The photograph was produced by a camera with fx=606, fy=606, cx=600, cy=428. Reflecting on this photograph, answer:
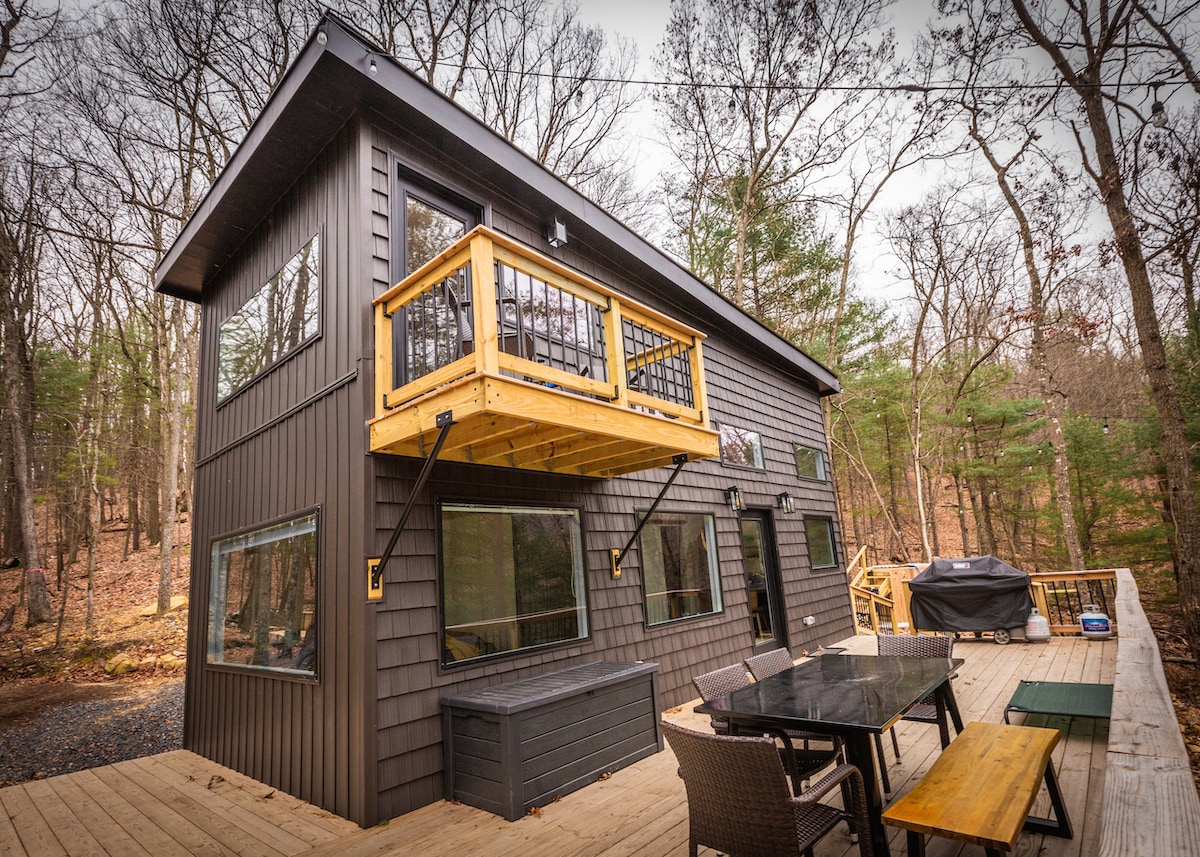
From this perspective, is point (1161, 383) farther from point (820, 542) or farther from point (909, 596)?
point (820, 542)

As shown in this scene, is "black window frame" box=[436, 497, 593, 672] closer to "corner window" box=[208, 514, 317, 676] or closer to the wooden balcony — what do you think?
the wooden balcony

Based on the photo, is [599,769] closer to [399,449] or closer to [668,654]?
[668,654]

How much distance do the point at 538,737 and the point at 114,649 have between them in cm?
962

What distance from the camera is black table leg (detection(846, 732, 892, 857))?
2.54 metres

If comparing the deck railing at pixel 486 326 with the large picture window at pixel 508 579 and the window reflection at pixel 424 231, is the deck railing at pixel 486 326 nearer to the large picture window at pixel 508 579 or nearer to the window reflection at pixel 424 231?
the window reflection at pixel 424 231

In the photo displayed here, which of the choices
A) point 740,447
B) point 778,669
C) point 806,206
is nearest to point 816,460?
point 740,447

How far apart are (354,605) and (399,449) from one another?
3.23 ft

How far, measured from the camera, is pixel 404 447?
383 cm

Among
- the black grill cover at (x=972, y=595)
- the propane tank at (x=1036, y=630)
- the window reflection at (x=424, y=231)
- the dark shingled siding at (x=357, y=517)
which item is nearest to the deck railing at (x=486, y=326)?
the dark shingled siding at (x=357, y=517)

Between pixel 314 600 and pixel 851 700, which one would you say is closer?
pixel 851 700

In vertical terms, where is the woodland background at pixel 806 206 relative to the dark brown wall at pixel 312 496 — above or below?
above

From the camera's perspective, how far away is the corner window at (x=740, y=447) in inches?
300

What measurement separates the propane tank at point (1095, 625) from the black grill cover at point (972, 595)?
662 millimetres

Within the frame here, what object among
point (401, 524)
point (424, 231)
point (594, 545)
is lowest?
point (594, 545)
